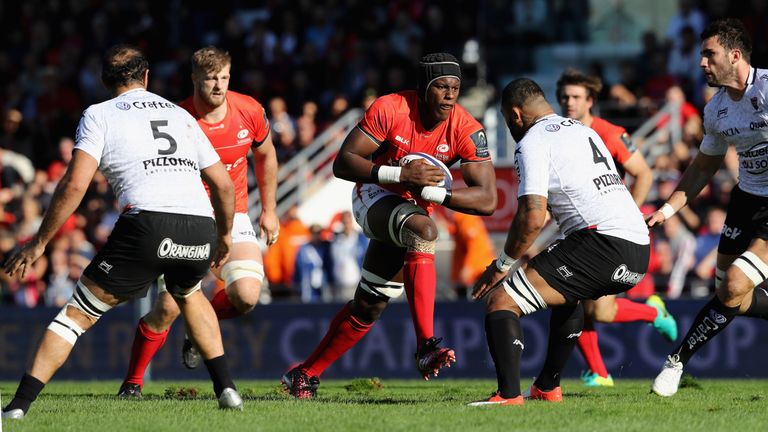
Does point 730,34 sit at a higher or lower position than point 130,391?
higher

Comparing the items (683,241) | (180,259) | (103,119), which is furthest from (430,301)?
(683,241)

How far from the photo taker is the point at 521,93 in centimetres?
898

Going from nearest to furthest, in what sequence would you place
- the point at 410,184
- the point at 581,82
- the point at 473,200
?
the point at 410,184
the point at 473,200
the point at 581,82

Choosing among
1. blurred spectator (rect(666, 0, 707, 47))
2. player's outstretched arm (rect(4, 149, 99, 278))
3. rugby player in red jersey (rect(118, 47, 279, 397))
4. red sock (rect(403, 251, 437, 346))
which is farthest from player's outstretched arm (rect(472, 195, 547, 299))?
blurred spectator (rect(666, 0, 707, 47))

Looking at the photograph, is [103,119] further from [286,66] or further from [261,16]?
[261,16]

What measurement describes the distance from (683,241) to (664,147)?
9.68 feet

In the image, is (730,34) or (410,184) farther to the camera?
(730,34)

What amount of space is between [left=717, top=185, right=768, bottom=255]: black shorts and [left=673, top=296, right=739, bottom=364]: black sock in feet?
1.99

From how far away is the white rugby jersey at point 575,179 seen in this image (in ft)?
28.2

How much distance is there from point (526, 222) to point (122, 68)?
2.90 m

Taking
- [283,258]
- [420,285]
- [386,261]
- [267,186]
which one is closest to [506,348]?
[420,285]

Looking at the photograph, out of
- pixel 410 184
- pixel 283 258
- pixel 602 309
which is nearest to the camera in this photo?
pixel 410 184

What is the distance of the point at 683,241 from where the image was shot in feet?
54.4

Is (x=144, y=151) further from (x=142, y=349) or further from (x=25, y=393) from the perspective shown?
(x=142, y=349)
